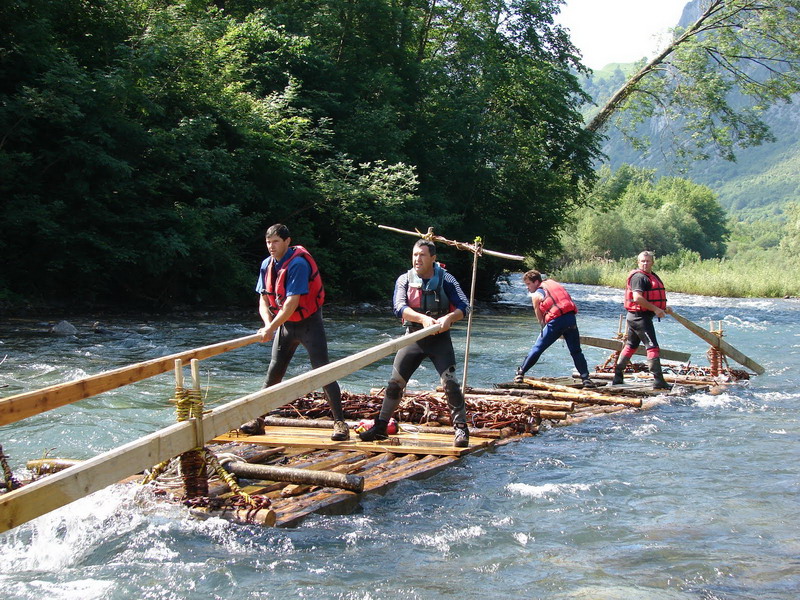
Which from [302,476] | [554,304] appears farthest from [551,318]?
[302,476]

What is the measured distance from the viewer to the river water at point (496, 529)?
5.10m

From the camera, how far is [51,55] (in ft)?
58.6

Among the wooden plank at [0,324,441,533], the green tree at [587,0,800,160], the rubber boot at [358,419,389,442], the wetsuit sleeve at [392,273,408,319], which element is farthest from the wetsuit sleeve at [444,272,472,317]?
the green tree at [587,0,800,160]

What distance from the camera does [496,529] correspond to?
20.3 feet

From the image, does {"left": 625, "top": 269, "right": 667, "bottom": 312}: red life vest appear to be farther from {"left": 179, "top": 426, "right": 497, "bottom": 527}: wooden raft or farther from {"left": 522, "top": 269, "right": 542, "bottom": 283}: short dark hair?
{"left": 179, "top": 426, "right": 497, "bottom": 527}: wooden raft

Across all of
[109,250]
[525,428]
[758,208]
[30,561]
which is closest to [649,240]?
[109,250]

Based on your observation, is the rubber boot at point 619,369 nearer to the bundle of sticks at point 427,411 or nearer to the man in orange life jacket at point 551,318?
the man in orange life jacket at point 551,318

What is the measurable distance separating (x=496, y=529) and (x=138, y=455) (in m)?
2.88

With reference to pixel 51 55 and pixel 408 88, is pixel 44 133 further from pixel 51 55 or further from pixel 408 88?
pixel 408 88

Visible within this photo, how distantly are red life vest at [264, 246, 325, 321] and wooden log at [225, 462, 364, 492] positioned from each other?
1835 millimetres

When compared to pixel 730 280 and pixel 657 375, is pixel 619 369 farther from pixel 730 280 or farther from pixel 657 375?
pixel 730 280

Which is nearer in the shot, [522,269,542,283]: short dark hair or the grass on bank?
[522,269,542,283]: short dark hair

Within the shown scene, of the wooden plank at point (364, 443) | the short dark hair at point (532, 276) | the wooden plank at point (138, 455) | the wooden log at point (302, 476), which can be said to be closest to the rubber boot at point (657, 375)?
the short dark hair at point (532, 276)

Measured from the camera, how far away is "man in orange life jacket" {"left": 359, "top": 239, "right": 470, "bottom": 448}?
305 inches
